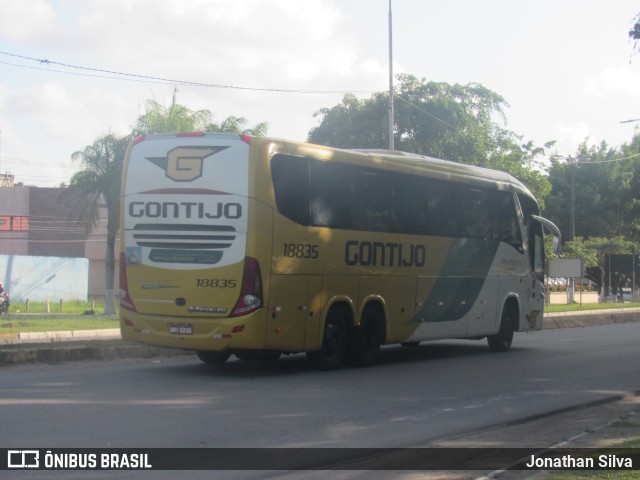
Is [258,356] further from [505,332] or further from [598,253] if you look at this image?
[598,253]

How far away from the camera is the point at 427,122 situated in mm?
54688

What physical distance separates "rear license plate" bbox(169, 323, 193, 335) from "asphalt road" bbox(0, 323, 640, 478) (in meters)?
0.69

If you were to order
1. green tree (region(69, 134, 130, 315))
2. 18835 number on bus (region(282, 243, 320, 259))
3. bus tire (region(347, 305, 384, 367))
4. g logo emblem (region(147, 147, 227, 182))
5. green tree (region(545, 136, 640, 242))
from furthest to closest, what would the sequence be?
green tree (region(545, 136, 640, 242))
green tree (region(69, 134, 130, 315))
bus tire (region(347, 305, 384, 367))
18835 number on bus (region(282, 243, 320, 259))
g logo emblem (region(147, 147, 227, 182))

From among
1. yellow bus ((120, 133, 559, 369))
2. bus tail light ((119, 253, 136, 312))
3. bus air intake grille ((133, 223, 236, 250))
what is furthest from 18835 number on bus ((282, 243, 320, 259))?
bus tail light ((119, 253, 136, 312))

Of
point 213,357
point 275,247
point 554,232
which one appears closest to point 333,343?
point 213,357

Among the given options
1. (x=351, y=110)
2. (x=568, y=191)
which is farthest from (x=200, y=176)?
(x=568, y=191)

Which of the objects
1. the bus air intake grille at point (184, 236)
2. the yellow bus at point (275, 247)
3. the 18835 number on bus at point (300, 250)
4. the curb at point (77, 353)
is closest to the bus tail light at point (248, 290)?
the yellow bus at point (275, 247)

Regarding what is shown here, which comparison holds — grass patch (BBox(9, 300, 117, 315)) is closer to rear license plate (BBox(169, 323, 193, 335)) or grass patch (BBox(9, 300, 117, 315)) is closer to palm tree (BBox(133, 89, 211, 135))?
palm tree (BBox(133, 89, 211, 135))

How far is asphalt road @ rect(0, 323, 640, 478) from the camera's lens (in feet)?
30.4

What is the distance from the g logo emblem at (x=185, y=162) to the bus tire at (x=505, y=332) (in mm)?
9089

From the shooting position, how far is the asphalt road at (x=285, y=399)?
30.4 ft

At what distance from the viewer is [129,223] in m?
14.4

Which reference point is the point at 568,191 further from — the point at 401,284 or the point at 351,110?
the point at 401,284

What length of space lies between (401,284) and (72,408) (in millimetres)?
7865
